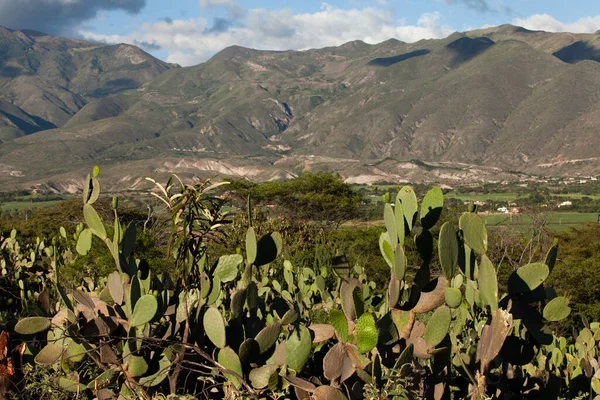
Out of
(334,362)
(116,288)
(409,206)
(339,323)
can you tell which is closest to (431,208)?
(409,206)

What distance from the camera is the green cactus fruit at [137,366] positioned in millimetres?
2666

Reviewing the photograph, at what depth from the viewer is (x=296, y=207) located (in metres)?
28.5

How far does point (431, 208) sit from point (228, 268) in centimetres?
105

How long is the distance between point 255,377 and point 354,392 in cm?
43

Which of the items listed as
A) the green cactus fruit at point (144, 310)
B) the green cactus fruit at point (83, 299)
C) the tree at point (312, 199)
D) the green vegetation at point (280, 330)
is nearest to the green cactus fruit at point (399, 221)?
the green vegetation at point (280, 330)

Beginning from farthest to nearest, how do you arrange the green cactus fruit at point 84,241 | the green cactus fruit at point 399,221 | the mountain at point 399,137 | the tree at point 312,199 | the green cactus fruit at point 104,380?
the mountain at point 399,137, the tree at point 312,199, the green cactus fruit at point 84,241, the green cactus fruit at point 104,380, the green cactus fruit at point 399,221

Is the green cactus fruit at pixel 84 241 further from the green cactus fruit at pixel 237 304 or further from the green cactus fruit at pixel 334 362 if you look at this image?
the green cactus fruit at pixel 334 362

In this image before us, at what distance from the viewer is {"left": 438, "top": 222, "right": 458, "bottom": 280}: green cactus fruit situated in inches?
93.5

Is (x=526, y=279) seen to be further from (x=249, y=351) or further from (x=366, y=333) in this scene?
(x=249, y=351)

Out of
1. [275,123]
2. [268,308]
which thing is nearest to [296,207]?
[268,308]

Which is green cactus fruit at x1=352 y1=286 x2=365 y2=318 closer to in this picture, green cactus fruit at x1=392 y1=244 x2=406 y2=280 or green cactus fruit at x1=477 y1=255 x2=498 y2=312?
green cactus fruit at x1=392 y1=244 x2=406 y2=280

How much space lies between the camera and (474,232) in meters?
2.56

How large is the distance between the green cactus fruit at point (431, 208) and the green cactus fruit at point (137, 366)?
1.38 meters

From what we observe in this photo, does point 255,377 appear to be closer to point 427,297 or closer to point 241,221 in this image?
point 427,297
